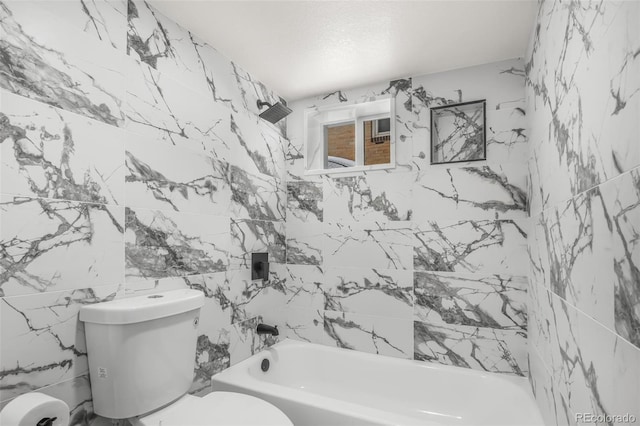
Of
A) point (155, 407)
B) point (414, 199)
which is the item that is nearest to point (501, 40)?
point (414, 199)

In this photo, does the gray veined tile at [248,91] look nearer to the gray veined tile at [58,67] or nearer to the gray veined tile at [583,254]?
the gray veined tile at [58,67]

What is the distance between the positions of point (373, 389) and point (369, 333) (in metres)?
0.35

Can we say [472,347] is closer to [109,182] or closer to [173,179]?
[173,179]

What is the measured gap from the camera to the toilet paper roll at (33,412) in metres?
0.98

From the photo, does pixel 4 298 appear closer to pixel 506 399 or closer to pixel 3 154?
pixel 3 154

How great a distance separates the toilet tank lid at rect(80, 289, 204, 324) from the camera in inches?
49.0

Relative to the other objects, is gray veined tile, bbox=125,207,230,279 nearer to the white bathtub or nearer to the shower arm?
the white bathtub

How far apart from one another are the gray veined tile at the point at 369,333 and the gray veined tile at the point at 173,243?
0.96 metres

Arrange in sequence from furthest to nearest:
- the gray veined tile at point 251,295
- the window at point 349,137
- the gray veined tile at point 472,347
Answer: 1. the window at point 349,137
2. the gray veined tile at point 251,295
3. the gray veined tile at point 472,347

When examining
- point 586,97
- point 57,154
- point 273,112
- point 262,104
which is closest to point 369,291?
point 273,112

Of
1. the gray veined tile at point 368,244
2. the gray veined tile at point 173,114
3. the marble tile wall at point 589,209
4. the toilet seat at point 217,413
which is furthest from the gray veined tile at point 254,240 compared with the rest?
the marble tile wall at point 589,209

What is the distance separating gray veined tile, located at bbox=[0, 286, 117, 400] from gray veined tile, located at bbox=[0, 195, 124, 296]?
0.04 metres

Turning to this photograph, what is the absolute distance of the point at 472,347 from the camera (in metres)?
2.10

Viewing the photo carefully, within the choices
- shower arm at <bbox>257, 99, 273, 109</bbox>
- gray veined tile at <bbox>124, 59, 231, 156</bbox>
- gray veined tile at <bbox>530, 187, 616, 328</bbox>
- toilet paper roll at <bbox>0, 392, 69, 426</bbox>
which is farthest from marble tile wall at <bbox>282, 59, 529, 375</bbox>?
toilet paper roll at <bbox>0, 392, 69, 426</bbox>
